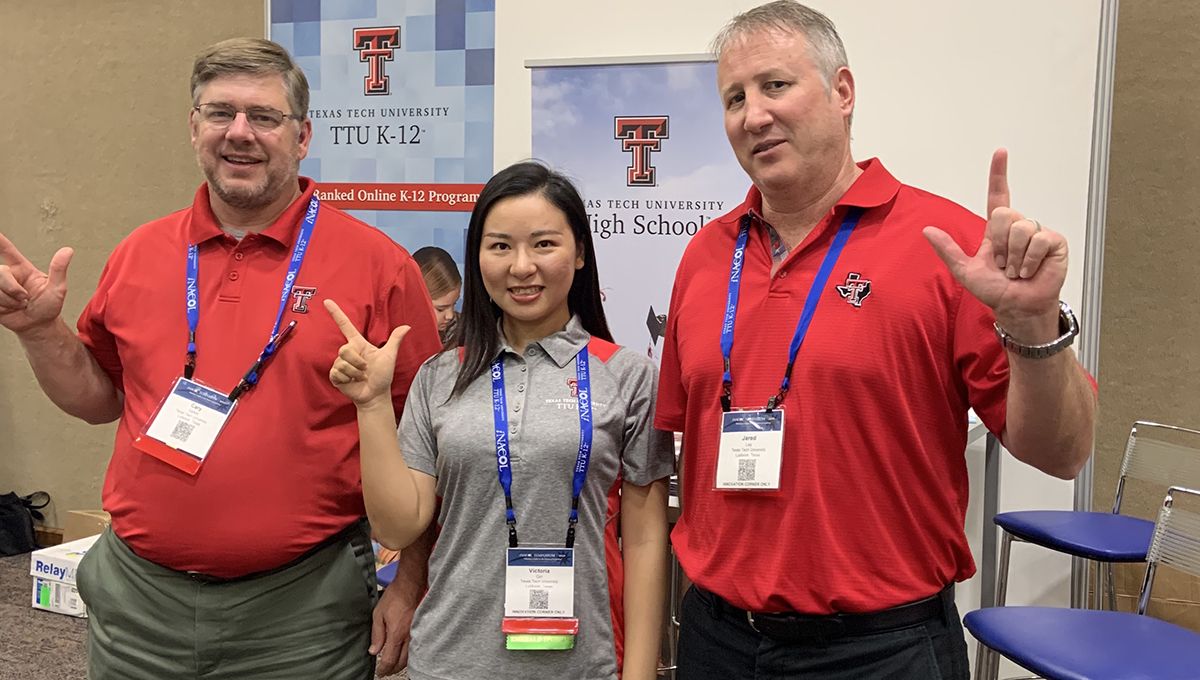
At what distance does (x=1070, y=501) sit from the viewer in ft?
10.4

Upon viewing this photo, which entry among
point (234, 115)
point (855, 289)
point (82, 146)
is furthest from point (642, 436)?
point (82, 146)

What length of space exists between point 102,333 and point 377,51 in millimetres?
2281

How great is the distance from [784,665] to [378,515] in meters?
0.70

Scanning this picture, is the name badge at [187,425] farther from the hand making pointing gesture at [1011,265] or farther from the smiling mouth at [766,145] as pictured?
the hand making pointing gesture at [1011,265]

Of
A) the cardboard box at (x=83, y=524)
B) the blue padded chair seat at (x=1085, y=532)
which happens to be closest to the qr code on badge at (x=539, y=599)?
the blue padded chair seat at (x=1085, y=532)

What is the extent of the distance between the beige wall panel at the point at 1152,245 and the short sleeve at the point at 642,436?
2.67m

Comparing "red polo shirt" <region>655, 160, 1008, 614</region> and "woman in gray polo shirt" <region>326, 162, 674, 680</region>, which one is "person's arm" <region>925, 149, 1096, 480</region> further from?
"woman in gray polo shirt" <region>326, 162, 674, 680</region>

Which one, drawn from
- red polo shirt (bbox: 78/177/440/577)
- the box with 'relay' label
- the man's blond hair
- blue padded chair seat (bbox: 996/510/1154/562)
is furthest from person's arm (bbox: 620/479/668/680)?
the box with 'relay' label

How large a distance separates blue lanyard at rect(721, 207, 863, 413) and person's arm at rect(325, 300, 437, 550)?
544mm

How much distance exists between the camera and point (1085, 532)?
2.85 m

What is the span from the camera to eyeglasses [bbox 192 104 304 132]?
6.11 ft

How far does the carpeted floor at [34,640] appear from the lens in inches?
139

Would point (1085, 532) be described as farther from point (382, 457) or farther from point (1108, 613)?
point (382, 457)

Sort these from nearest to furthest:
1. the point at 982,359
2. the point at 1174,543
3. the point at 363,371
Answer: the point at 982,359
the point at 363,371
the point at 1174,543
